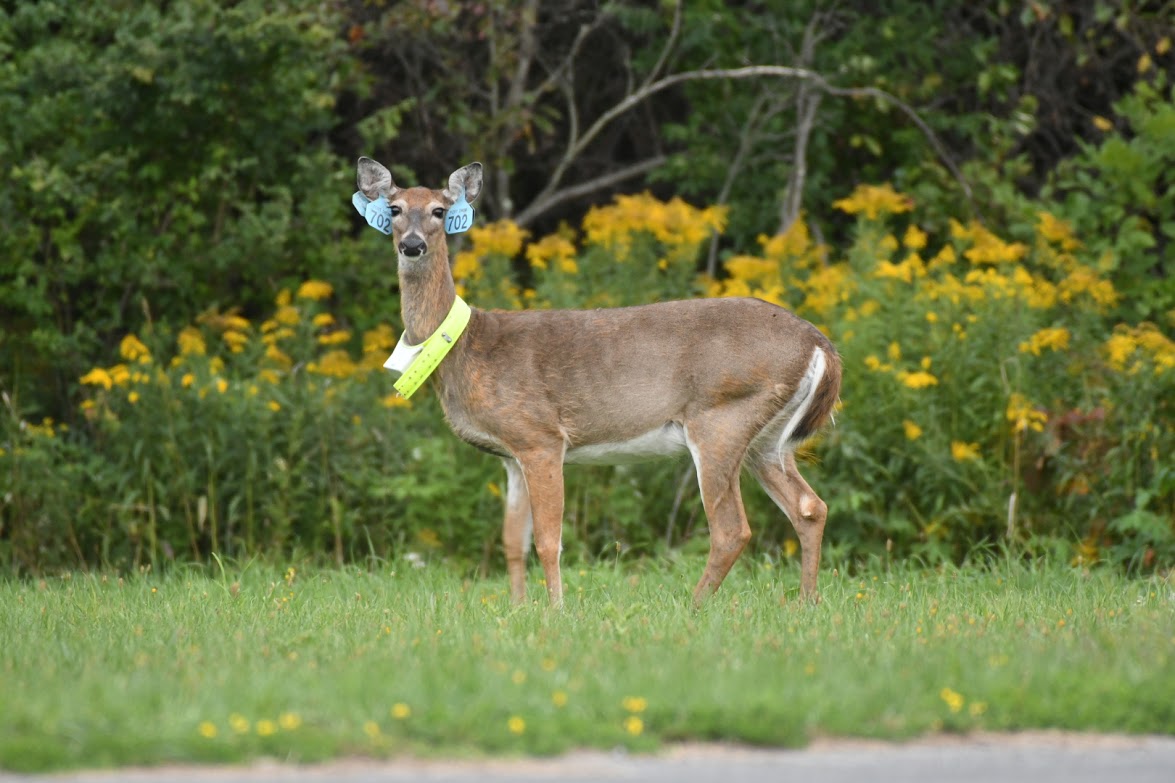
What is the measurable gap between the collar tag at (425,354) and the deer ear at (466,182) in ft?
1.84

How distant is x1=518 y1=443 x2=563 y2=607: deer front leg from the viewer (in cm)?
770

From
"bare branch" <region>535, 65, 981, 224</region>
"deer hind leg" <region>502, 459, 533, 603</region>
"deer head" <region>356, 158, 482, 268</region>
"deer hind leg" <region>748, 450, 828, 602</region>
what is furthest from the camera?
"bare branch" <region>535, 65, 981, 224</region>

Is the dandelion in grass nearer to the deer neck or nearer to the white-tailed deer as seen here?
the white-tailed deer

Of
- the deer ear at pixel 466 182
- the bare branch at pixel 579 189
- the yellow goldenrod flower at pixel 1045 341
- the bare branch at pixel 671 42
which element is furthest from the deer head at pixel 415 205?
the bare branch at pixel 579 189

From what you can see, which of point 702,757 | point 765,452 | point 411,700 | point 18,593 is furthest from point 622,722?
point 18,593

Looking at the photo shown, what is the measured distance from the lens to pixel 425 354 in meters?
7.82

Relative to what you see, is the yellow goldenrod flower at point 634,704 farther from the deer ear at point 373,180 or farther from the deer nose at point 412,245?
the deer ear at point 373,180

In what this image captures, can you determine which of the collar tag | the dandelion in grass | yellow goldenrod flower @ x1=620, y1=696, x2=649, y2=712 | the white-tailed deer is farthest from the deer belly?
yellow goldenrod flower @ x1=620, y1=696, x2=649, y2=712

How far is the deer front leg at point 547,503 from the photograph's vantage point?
770 centimetres

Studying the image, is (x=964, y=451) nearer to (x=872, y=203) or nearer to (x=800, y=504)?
(x=800, y=504)

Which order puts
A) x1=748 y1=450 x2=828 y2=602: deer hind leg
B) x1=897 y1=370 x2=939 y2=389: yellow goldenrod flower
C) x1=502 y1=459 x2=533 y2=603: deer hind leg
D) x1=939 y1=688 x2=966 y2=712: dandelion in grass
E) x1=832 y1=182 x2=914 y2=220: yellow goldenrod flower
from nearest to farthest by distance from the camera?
x1=939 y1=688 x2=966 y2=712: dandelion in grass < x1=748 y1=450 x2=828 y2=602: deer hind leg < x1=502 y1=459 x2=533 y2=603: deer hind leg < x1=897 y1=370 x2=939 y2=389: yellow goldenrod flower < x1=832 y1=182 x2=914 y2=220: yellow goldenrod flower

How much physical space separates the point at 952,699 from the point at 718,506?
2679mm

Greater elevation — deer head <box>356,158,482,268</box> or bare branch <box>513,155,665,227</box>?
deer head <box>356,158,482,268</box>

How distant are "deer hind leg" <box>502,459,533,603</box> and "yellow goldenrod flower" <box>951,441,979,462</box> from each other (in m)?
2.54
